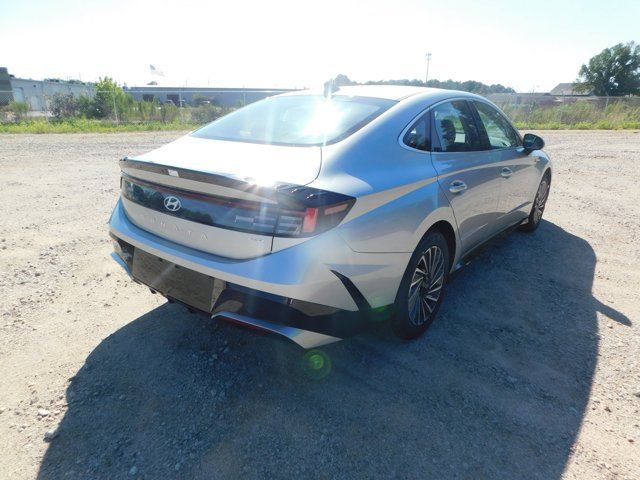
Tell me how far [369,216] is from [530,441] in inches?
54.5

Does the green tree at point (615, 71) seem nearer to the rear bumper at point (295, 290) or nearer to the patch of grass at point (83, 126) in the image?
the patch of grass at point (83, 126)

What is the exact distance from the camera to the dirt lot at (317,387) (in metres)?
1.99

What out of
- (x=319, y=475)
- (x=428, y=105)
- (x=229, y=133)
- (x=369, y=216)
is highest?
(x=428, y=105)

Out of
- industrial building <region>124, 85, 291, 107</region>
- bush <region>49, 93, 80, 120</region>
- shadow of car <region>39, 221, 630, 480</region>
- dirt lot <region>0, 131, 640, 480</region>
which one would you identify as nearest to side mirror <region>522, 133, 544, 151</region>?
dirt lot <region>0, 131, 640, 480</region>

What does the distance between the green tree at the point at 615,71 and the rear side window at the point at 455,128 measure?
197 ft

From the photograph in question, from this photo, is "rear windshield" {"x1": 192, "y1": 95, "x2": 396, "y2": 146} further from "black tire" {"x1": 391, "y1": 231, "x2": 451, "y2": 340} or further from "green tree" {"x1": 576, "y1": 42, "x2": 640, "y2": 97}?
"green tree" {"x1": 576, "y1": 42, "x2": 640, "y2": 97}

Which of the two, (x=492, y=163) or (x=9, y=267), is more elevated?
(x=492, y=163)

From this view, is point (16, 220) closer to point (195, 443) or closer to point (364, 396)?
point (195, 443)

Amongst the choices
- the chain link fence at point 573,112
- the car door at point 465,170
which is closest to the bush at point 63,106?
the car door at point 465,170

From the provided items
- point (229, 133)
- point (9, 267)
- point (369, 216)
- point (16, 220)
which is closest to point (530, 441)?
point (369, 216)

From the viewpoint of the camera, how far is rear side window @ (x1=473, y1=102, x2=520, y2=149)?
3.75 metres

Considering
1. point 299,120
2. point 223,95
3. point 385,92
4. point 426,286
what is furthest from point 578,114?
point 299,120

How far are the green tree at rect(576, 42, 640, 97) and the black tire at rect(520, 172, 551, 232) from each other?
57703 millimetres

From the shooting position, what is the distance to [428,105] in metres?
2.98
